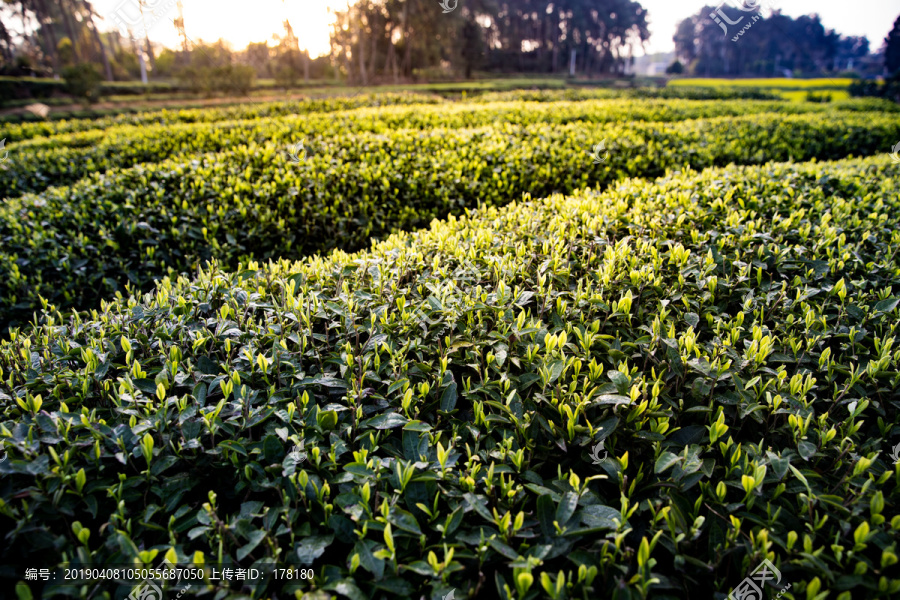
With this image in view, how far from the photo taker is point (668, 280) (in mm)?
2805

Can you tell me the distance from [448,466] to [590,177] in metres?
5.54

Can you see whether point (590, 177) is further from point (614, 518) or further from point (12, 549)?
point (12, 549)

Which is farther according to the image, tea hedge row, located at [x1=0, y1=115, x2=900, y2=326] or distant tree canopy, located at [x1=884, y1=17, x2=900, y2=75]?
distant tree canopy, located at [x1=884, y1=17, x2=900, y2=75]

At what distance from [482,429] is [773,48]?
8759 cm

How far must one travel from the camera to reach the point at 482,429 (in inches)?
73.5

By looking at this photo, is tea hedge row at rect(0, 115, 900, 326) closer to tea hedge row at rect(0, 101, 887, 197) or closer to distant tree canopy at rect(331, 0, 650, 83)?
tea hedge row at rect(0, 101, 887, 197)

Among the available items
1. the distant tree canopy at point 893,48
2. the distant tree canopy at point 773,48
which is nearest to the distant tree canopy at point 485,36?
the distant tree canopy at point 773,48

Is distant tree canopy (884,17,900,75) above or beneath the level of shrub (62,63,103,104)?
above

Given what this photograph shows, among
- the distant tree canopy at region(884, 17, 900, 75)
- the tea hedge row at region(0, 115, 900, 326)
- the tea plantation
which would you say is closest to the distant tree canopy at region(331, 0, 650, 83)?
the tea hedge row at region(0, 115, 900, 326)

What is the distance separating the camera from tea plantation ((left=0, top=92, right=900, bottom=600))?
1.41 m

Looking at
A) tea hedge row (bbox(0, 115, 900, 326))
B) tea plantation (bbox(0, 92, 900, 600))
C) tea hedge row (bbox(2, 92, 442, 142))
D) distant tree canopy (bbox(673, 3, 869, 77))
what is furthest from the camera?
distant tree canopy (bbox(673, 3, 869, 77))

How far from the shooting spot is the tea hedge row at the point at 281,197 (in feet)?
14.0

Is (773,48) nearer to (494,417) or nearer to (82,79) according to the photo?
(82,79)

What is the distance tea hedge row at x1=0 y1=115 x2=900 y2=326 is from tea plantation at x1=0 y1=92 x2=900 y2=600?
33 cm
